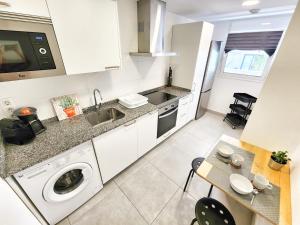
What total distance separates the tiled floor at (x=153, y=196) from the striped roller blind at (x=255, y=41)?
259 centimetres

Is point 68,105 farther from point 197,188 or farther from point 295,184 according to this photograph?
point 295,184

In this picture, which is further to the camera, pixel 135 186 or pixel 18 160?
pixel 135 186

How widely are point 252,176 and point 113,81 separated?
1.97 metres

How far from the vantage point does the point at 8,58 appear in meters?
0.91

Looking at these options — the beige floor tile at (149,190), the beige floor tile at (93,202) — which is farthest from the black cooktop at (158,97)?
the beige floor tile at (93,202)

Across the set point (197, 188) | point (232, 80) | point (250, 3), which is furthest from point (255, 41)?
point (197, 188)

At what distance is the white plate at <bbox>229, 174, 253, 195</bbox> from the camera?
92 centimetres

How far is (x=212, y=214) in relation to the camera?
42.5 inches

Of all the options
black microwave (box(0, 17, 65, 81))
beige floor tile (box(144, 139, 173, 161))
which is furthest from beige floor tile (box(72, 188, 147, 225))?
black microwave (box(0, 17, 65, 81))

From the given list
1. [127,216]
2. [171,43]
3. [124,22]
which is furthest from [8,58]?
[171,43]

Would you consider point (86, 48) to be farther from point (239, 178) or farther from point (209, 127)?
point (209, 127)

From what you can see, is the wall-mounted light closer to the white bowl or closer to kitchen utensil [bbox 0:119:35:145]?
the white bowl

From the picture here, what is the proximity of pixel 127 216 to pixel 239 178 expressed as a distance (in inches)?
48.7

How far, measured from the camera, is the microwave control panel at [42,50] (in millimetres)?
969
